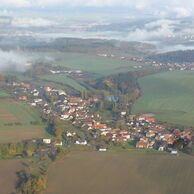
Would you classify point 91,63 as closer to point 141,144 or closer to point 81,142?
point 81,142

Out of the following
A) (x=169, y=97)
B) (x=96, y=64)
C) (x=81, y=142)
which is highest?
(x=96, y=64)

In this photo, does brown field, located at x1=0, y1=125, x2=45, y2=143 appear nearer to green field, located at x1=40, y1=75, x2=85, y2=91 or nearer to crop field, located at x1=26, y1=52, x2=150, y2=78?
green field, located at x1=40, y1=75, x2=85, y2=91

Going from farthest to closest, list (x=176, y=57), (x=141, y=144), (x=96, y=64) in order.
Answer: (x=176, y=57) < (x=96, y=64) < (x=141, y=144)

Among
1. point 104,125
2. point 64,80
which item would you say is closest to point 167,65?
point 64,80

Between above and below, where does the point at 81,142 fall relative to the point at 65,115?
below

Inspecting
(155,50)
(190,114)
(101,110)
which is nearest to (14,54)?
(155,50)

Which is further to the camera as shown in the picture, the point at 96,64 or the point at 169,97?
the point at 96,64

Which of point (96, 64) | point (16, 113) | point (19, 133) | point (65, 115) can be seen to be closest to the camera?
point (19, 133)
